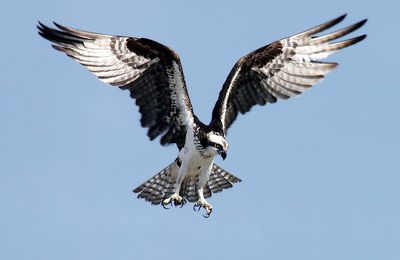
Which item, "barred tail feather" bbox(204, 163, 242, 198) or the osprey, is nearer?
the osprey

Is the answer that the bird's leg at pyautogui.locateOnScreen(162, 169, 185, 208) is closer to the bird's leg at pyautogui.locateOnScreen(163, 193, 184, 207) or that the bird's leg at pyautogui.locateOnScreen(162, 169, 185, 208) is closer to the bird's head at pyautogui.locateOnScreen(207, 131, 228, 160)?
the bird's leg at pyautogui.locateOnScreen(163, 193, 184, 207)

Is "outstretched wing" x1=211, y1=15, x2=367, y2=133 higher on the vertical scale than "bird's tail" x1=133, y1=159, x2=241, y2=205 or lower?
higher

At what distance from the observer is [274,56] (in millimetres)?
19844

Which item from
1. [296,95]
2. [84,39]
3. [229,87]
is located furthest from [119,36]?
[296,95]

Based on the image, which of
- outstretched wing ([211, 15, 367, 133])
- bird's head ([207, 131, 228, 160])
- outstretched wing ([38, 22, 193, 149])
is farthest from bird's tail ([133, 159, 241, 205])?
bird's head ([207, 131, 228, 160])

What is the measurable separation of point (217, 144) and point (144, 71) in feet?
5.50

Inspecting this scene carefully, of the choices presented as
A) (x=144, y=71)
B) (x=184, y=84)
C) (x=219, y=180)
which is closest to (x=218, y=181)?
(x=219, y=180)

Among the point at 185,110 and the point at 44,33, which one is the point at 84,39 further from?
the point at 185,110

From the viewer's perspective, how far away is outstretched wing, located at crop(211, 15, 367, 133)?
19.7 meters

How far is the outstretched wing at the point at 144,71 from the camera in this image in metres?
18.4

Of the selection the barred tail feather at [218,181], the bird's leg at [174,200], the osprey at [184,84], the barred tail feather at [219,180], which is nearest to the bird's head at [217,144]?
the osprey at [184,84]

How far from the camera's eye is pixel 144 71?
18.6 meters

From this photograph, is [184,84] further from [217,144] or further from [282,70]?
[282,70]

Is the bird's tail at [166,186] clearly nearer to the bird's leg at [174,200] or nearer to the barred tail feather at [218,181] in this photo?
the barred tail feather at [218,181]
